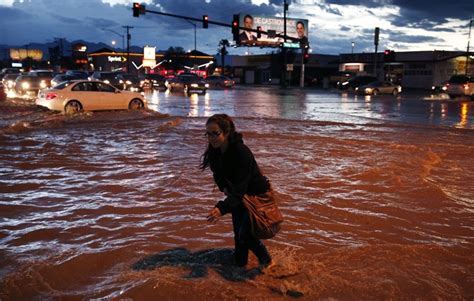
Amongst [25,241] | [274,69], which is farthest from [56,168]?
[274,69]

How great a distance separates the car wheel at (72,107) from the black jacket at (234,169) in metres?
15.8

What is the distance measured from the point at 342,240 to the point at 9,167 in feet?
22.3

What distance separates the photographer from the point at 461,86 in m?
34.0

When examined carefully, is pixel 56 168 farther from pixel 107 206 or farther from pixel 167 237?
pixel 167 237

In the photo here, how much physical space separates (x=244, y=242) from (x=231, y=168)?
0.86 metres

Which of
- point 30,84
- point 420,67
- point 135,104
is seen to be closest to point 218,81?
point 30,84

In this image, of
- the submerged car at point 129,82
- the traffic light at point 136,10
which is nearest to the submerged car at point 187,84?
the submerged car at point 129,82

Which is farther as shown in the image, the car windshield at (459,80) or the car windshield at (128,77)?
the car windshield at (128,77)

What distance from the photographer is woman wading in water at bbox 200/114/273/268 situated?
3836 mm

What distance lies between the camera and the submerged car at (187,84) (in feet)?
129

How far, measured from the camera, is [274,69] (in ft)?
252

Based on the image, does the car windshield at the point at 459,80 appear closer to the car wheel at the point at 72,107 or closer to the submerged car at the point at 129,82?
the submerged car at the point at 129,82

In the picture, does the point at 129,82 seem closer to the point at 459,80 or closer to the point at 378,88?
the point at 378,88

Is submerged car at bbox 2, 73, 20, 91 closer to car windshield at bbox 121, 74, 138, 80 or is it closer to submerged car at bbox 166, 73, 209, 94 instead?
car windshield at bbox 121, 74, 138, 80
